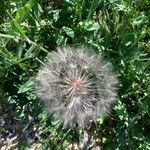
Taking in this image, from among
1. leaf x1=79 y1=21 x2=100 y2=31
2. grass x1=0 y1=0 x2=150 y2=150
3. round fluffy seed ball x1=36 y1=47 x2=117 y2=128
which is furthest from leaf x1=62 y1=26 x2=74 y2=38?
round fluffy seed ball x1=36 y1=47 x2=117 y2=128

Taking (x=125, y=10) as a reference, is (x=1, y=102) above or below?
below

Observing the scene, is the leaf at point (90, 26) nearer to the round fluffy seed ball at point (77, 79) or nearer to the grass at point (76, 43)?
the grass at point (76, 43)

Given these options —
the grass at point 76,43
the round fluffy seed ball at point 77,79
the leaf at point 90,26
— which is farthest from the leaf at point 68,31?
the round fluffy seed ball at point 77,79

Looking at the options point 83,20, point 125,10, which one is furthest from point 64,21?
point 125,10

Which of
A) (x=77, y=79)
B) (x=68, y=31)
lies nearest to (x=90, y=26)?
(x=68, y=31)

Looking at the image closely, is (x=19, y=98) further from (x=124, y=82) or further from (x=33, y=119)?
(x=124, y=82)

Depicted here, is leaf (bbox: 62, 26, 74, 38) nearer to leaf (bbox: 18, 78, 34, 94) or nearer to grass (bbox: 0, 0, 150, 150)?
grass (bbox: 0, 0, 150, 150)

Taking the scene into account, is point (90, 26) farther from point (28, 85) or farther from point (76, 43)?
point (28, 85)

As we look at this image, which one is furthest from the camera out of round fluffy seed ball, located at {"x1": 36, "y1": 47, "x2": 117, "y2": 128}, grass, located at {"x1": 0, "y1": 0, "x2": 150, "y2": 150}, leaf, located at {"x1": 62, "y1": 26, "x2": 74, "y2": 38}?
leaf, located at {"x1": 62, "y1": 26, "x2": 74, "y2": 38}

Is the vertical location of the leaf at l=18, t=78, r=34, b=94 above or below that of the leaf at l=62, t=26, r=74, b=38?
below

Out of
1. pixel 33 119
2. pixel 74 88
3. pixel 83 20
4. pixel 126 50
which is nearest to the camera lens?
pixel 74 88
